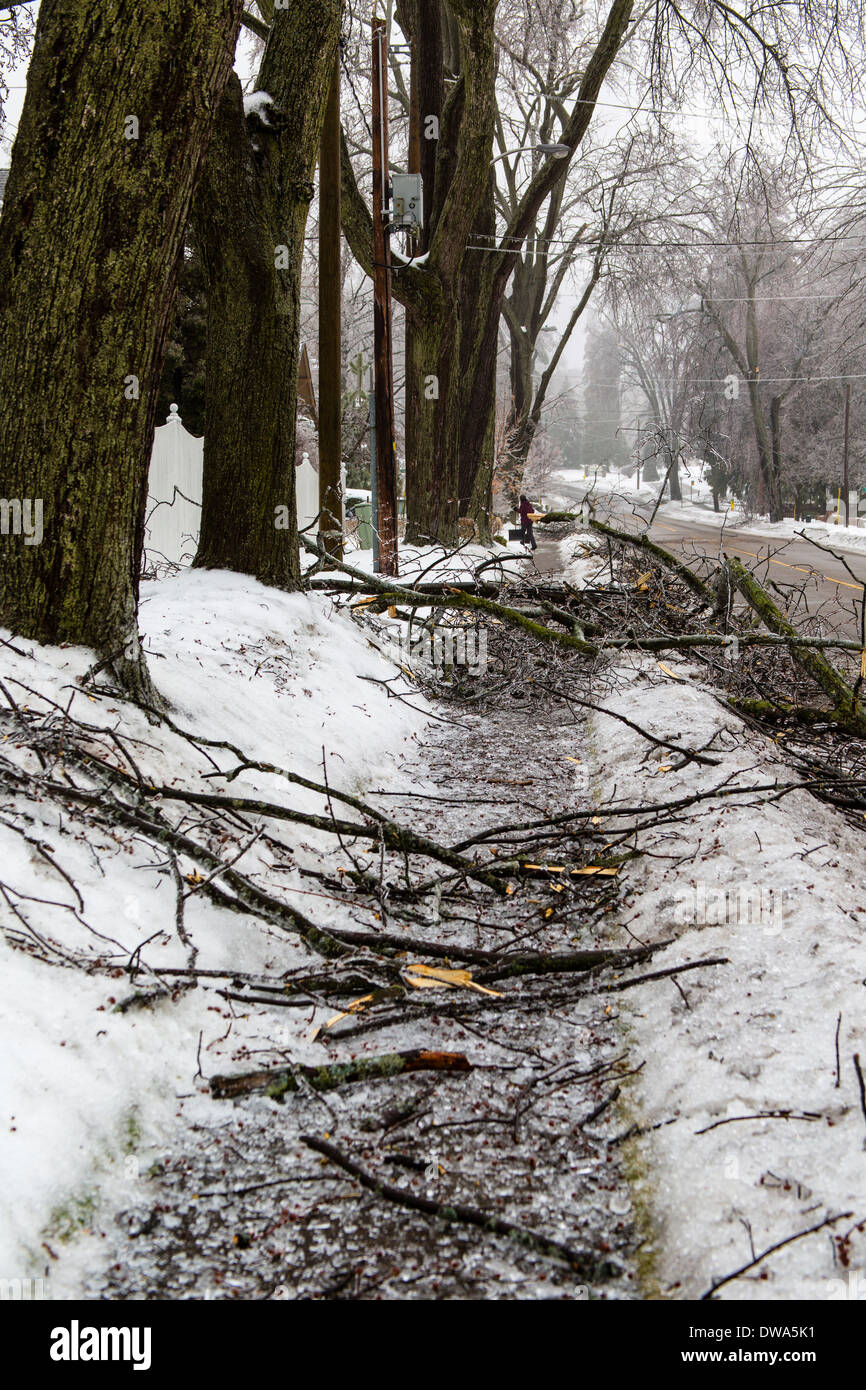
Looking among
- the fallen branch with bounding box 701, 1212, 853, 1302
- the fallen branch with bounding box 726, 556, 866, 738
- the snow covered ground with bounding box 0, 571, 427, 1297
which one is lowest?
the fallen branch with bounding box 701, 1212, 853, 1302

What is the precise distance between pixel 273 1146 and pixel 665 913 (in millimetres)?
1697

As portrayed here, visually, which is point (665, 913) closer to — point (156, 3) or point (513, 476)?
point (156, 3)

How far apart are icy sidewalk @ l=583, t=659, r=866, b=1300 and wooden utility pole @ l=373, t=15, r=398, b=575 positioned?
26.3 feet

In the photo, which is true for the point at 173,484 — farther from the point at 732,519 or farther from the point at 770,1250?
the point at 732,519

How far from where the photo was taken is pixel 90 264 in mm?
4043

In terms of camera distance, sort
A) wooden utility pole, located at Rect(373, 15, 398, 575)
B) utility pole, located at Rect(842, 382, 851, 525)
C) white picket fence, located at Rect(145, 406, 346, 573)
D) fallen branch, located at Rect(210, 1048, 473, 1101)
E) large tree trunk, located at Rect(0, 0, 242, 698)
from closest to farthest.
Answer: fallen branch, located at Rect(210, 1048, 473, 1101)
large tree trunk, located at Rect(0, 0, 242, 698)
wooden utility pole, located at Rect(373, 15, 398, 575)
white picket fence, located at Rect(145, 406, 346, 573)
utility pole, located at Rect(842, 382, 851, 525)

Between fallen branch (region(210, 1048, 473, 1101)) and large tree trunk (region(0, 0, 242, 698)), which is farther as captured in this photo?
large tree trunk (region(0, 0, 242, 698))

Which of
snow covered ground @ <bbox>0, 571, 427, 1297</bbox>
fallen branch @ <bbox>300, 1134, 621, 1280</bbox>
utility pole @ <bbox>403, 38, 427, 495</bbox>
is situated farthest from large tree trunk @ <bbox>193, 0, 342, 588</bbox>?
utility pole @ <bbox>403, 38, 427, 495</bbox>

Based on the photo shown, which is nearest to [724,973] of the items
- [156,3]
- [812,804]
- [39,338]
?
[812,804]

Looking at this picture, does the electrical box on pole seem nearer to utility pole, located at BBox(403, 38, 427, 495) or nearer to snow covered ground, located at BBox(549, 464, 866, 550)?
utility pole, located at BBox(403, 38, 427, 495)

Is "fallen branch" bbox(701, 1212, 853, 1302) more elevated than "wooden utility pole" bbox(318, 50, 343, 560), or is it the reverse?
"wooden utility pole" bbox(318, 50, 343, 560)

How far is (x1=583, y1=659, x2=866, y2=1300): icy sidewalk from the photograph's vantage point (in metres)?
2.12

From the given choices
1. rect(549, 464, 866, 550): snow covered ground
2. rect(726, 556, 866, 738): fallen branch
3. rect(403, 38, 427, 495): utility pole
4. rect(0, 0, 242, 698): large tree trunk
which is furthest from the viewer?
rect(549, 464, 866, 550): snow covered ground
